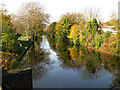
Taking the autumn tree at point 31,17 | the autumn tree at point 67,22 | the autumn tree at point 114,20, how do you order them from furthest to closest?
the autumn tree at point 67,22 < the autumn tree at point 31,17 < the autumn tree at point 114,20

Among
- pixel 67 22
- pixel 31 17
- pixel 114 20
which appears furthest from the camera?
pixel 67 22

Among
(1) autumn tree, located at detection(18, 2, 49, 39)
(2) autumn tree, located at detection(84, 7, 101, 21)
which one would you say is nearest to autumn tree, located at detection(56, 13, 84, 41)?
(2) autumn tree, located at detection(84, 7, 101, 21)

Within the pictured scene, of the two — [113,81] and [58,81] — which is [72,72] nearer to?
[58,81]

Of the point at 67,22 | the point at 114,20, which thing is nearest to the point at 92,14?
the point at 67,22

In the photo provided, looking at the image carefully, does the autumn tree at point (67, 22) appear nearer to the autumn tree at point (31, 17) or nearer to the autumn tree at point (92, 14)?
the autumn tree at point (92, 14)

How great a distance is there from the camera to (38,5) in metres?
36.2

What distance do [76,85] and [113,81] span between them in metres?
2.82

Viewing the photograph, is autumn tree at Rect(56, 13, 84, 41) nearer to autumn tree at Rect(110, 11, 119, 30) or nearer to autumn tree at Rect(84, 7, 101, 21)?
autumn tree at Rect(84, 7, 101, 21)

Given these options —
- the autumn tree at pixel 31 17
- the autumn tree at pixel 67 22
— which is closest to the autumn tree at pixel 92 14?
the autumn tree at pixel 67 22

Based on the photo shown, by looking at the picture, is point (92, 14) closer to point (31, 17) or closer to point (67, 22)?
point (67, 22)

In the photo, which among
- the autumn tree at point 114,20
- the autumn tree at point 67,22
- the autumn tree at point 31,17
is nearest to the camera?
the autumn tree at point 114,20

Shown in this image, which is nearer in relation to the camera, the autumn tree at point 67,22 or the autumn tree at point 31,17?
the autumn tree at point 31,17

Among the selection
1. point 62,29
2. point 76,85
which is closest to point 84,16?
point 62,29

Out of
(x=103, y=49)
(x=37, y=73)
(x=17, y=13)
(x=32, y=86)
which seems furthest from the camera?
(x=17, y=13)
